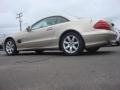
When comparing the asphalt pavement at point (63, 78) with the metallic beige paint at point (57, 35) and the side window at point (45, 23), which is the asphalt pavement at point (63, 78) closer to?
the metallic beige paint at point (57, 35)

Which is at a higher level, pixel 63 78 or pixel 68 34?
pixel 68 34

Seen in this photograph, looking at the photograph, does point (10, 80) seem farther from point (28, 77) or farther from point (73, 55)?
point (73, 55)

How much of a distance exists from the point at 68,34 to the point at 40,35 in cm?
119

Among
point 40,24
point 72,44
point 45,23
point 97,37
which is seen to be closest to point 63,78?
point 97,37

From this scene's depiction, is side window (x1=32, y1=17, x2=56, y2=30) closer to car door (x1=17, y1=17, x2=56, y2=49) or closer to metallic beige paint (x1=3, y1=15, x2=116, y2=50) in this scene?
car door (x1=17, y1=17, x2=56, y2=49)

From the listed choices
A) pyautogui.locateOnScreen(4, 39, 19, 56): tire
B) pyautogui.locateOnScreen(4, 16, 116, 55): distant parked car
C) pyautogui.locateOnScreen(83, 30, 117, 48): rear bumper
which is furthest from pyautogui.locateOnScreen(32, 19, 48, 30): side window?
pyautogui.locateOnScreen(83, 30, 117, 48): rear bumper

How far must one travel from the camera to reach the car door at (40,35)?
31.2ft

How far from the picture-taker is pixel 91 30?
866 centimetres

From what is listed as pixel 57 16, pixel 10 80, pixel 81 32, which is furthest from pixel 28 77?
pixel 57 16

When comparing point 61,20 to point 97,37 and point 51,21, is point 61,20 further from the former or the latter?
point 97,37

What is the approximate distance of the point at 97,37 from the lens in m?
8.59

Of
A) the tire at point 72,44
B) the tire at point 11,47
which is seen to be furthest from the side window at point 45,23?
the tire at point 11,47

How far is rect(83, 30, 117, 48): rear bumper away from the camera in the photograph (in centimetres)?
859

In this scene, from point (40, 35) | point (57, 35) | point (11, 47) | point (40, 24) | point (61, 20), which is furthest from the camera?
point (11, 47)
